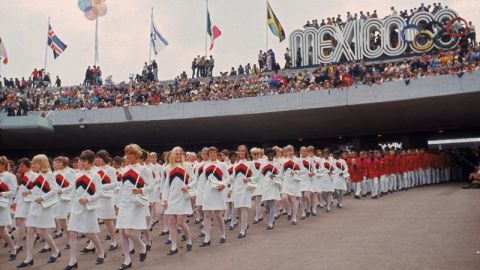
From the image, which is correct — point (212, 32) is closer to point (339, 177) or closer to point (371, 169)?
point (371, 169)

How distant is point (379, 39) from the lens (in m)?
29.7

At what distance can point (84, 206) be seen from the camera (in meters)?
8.22

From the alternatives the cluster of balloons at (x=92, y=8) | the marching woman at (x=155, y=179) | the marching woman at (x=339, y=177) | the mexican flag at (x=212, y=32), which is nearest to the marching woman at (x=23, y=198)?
the marching woman at (x=155, y=179)

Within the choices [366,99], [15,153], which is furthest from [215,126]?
[15,153]

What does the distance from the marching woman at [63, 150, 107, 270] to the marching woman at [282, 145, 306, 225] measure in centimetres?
587

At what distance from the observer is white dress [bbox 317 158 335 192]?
15.2 meters

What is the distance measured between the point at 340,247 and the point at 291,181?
4396 mm

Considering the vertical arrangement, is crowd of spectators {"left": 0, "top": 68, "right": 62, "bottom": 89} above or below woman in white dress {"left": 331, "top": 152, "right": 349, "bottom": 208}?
above

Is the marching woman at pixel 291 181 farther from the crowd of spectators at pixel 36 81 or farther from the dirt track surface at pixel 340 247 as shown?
the crowd of spectators at pixel 36 81

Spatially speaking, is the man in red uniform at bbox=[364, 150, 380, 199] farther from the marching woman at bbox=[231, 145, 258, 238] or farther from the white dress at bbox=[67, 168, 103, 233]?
the white dress at bbox=[67, 168, 103, 233]

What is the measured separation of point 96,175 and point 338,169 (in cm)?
989

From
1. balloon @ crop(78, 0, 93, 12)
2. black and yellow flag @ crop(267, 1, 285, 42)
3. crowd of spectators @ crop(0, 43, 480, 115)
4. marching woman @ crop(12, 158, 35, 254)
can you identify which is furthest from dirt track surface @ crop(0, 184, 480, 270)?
balloon @ crop(78, 0, 93, 12)

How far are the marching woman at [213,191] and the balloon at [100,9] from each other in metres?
25.1

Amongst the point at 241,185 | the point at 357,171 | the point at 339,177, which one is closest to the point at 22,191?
the point at 241,185
